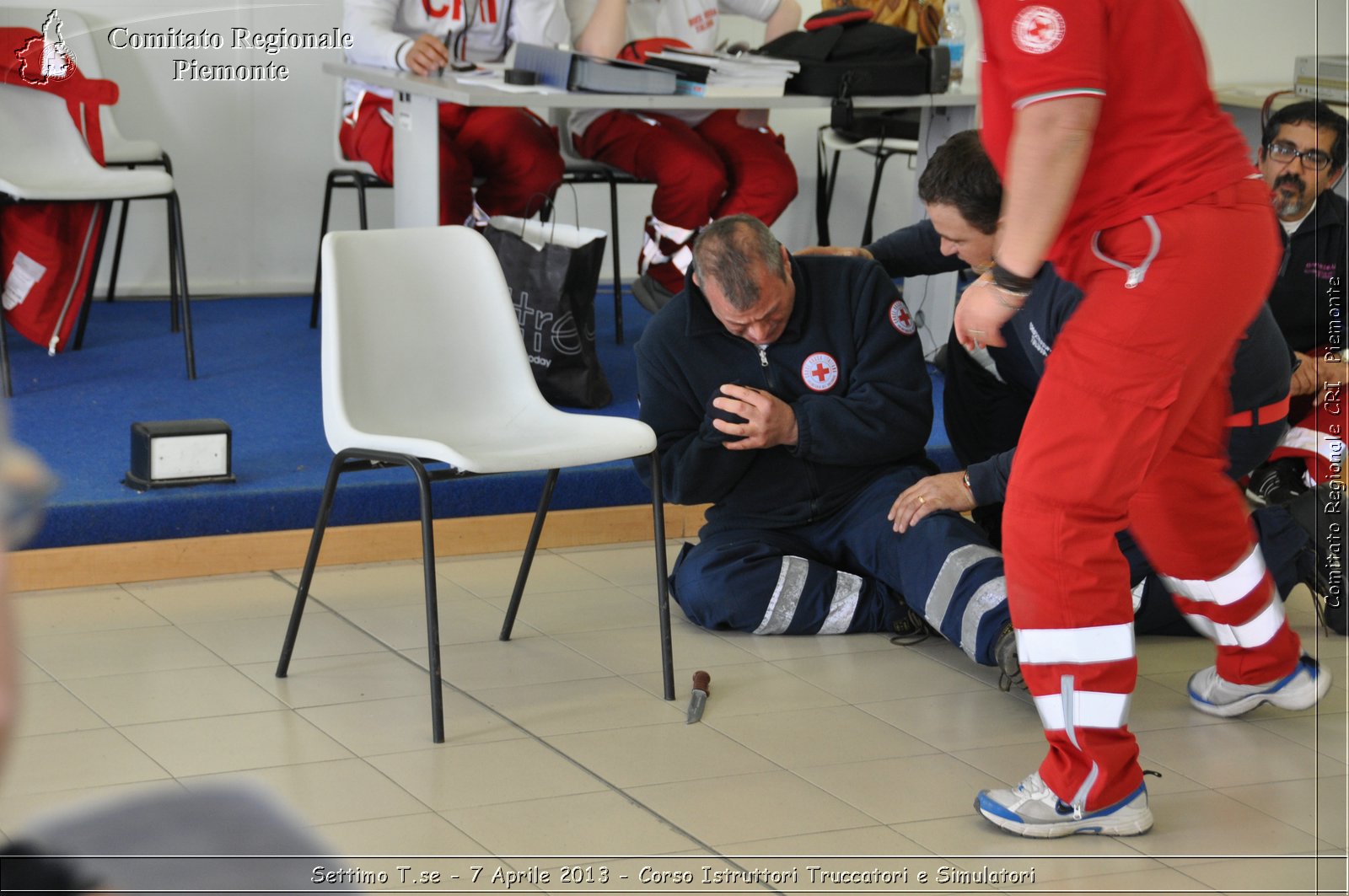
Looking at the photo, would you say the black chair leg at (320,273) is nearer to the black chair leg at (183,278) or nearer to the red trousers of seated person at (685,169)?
the black chair leg at (183,278)

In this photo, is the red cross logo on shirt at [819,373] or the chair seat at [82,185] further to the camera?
the chair seat at [82,185]

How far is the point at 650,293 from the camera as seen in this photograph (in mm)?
4156

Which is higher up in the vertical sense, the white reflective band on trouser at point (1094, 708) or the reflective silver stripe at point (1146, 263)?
the reflective silver stripe at point (1146, 263)

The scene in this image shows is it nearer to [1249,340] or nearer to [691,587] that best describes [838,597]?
[691,587]

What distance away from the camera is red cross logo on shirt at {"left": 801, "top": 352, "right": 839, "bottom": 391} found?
2.77m

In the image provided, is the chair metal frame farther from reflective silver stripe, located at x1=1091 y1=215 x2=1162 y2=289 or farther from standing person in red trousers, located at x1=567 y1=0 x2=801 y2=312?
reflective silver stripe, located at x1=1091 y1=215 x2=1162 y2=289

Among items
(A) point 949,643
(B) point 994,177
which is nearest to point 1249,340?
(B) point 994,177

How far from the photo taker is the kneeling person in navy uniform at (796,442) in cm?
267

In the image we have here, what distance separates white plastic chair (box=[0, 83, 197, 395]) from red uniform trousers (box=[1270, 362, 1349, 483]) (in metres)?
2.65

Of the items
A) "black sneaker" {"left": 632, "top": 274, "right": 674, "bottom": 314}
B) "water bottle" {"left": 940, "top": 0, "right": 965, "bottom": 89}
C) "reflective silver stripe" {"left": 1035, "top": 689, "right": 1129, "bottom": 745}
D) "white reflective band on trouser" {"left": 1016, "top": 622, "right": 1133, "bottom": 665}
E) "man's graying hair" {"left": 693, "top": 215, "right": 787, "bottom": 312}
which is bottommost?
"reflective silver stripe" {"left": 1035, "top": 689, "right": 1129, "bottom": 745}

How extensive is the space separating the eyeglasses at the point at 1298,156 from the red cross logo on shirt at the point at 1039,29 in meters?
1.66

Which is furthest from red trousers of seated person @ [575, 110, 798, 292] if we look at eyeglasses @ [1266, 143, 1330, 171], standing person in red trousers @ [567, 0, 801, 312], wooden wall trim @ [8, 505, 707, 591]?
eyeglasses @ [1266, 143, 1330, 171]

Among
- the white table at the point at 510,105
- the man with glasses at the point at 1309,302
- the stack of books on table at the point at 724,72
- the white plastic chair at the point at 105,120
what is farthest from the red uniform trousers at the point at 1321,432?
the white plastic chair at the point at 105,120

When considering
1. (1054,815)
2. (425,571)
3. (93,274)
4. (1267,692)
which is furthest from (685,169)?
(1054,815)
